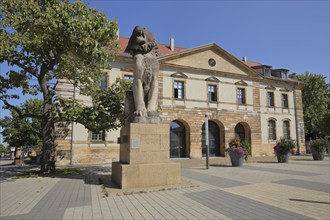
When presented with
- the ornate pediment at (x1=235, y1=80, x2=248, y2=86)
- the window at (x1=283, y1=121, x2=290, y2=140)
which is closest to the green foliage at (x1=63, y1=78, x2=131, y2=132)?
the ornate pediment at (x1=235, y1=80, x2=248, y2=86)

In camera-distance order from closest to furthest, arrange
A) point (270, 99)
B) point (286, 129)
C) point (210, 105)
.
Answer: point (210, 105)
point (270, 99)
point (286, 129)

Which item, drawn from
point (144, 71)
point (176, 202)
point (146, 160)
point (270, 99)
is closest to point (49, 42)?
point (144, 71)

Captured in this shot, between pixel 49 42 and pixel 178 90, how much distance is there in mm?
13693

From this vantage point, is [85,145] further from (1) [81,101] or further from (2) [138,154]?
(2) [138,154]

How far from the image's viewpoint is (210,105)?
2366cm

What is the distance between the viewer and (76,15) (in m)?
10.2

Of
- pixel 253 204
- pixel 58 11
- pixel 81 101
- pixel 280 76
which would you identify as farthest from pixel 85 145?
pixel 280 76

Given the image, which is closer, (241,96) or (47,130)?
(47,130)

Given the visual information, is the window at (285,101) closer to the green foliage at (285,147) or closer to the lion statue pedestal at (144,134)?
the green foliage at (285,147)

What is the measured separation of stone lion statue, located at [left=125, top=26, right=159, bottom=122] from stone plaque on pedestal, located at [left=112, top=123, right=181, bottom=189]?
2.24 feet

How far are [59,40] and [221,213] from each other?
30.1 feet

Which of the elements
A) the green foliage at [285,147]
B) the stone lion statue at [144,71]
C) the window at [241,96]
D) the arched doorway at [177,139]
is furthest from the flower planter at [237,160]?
the window at [241,96]

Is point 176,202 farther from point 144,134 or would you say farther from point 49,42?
point 49,42

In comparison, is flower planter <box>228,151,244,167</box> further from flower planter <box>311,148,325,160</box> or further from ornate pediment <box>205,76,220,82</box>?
ornate pediment <box>205,76,220,82</box>
